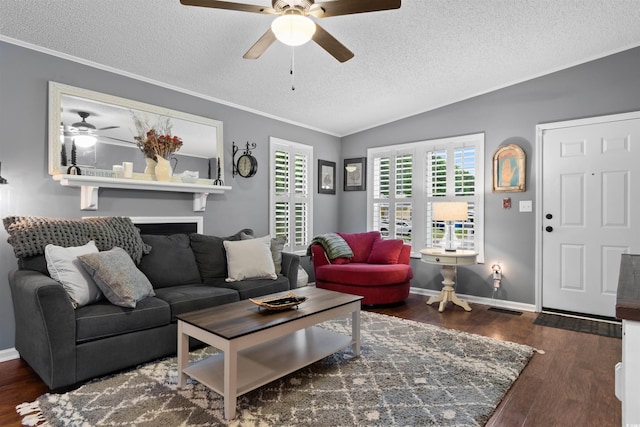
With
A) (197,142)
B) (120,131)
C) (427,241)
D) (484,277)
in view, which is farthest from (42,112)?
(484,277)

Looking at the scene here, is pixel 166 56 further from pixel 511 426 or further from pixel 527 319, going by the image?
pixel 527 319

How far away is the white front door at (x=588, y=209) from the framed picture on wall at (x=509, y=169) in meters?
0.24

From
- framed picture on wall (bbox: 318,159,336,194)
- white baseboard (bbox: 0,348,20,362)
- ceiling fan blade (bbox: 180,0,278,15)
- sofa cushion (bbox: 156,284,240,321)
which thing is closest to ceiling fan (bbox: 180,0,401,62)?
ceiling fan blade (bbox: 180,0,278,15)

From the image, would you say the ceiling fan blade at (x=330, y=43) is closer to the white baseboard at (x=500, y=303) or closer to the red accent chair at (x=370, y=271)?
the red accent chair at (x=370, y=271)

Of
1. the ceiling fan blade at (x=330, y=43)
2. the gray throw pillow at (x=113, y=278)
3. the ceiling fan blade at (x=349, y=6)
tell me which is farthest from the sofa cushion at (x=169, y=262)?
the ceiling fan blade at (x=349, y=6)

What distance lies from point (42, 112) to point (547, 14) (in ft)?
13.8

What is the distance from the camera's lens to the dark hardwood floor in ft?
6.74

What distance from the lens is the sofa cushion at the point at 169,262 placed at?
3199 mm

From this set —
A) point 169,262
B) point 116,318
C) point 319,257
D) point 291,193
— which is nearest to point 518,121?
point 319,257

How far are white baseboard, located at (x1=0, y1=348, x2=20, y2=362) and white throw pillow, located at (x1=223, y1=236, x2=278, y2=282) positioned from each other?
5.48 ft

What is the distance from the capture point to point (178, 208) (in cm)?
390

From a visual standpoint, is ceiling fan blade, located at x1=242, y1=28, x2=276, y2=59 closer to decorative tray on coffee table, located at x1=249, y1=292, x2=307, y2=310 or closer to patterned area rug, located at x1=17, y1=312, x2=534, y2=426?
decorative tray on coffee table, located at x1=249, y1=292, x2=307, y2=310

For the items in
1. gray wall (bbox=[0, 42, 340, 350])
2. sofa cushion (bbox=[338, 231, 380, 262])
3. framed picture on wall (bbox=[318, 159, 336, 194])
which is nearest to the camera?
gray wall (bbox=[0, 42, 340, 350])

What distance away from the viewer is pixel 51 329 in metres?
2.17
